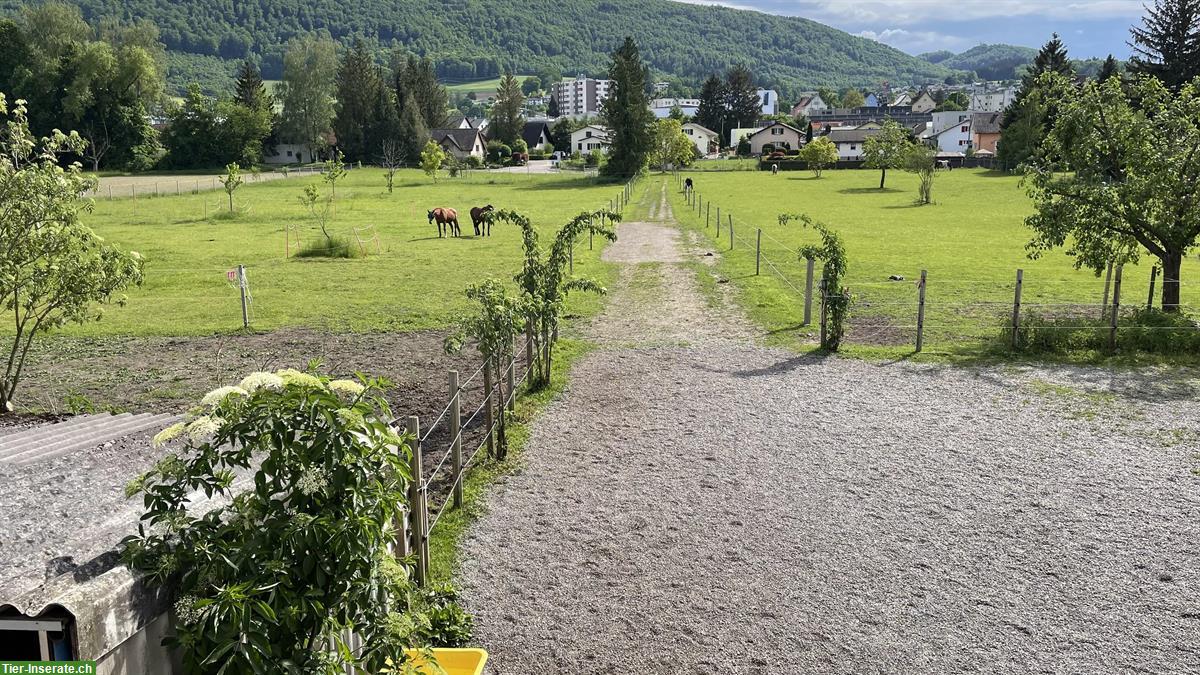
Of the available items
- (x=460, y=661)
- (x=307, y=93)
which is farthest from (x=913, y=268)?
(x=307, y=93)

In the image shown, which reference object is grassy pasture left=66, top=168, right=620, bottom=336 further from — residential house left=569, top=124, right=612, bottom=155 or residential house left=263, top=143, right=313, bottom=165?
residential house left=569, top=124, right=612, bottom=155

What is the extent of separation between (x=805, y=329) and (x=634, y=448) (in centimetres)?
716

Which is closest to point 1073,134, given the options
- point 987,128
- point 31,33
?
point 31,33

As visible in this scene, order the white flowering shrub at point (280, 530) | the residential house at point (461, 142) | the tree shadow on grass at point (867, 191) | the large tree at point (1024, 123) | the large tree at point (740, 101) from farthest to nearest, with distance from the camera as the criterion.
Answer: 1. the large tree at point (740, 101)
2. the residential house at point (461, 142)
3. the large tree at point (1024, 123)
4. the tree shadow on grass at point (867, 191)
5. the white flowering shrub at point (280, 530)

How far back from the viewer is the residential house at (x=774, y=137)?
106750mm

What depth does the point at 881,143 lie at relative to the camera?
187ft

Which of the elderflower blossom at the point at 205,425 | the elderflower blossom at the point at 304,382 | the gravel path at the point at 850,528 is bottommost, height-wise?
the gravel path at the point at 850,528

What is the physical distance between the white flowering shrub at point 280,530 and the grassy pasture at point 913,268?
12.3 m

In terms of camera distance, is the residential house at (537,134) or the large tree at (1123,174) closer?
the large tree at (1123,174)

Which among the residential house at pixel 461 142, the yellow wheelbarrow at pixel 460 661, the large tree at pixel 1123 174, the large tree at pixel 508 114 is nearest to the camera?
the yellow wheelbarrow at pixel 460 661

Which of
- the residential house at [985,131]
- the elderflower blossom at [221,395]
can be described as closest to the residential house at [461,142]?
the residential house at [985,131]

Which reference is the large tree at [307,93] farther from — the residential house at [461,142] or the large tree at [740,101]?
the large tree at [740,101]

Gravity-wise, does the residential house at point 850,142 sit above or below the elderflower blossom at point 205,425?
above

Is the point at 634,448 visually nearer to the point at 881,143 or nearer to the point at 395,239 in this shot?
the point at 395,239
